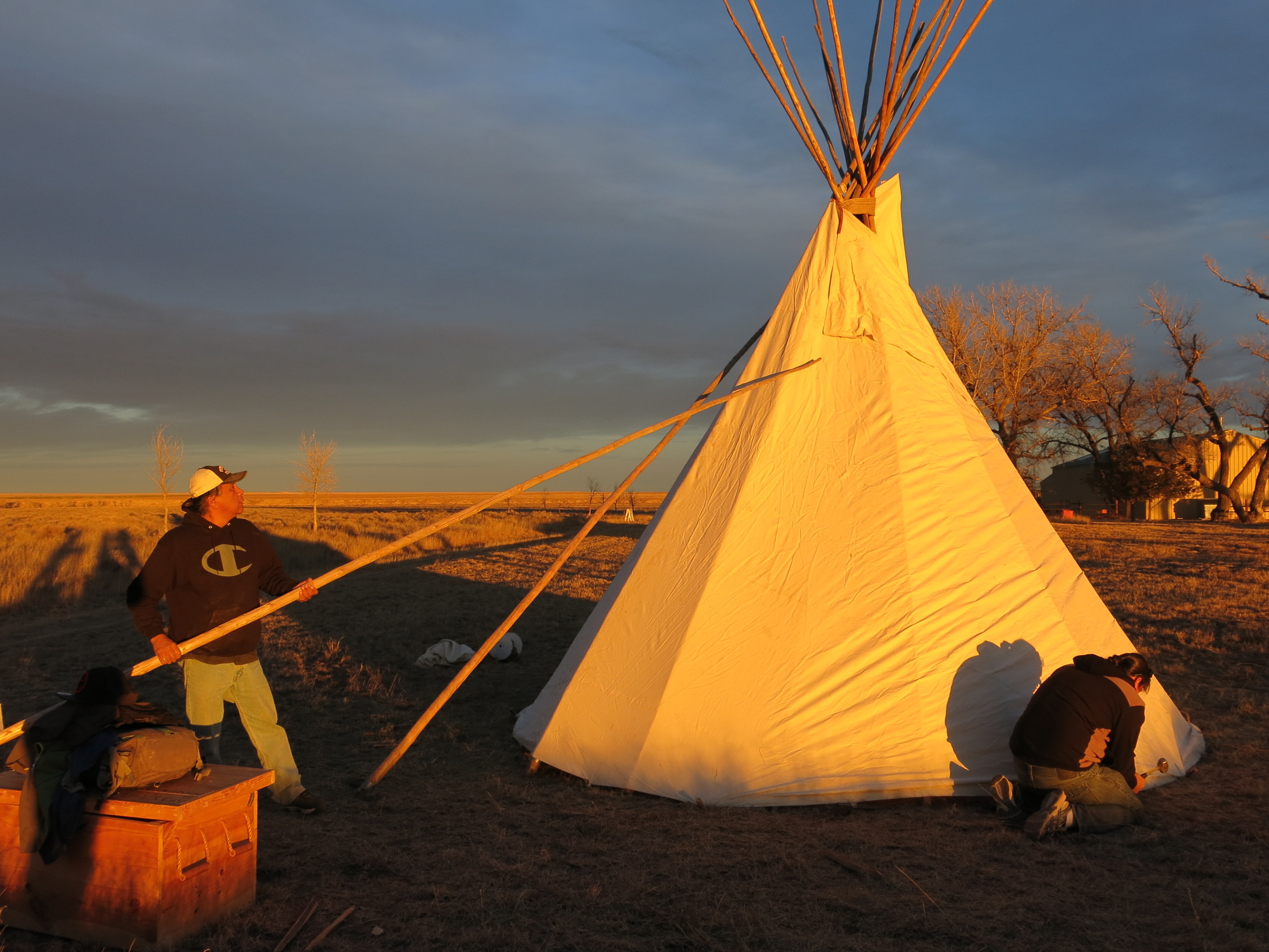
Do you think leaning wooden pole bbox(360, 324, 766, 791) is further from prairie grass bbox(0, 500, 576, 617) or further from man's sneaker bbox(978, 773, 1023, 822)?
prairie grass bbox(0, 500, 576, 617)

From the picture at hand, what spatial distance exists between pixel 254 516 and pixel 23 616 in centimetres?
3216

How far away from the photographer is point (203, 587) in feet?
13.9

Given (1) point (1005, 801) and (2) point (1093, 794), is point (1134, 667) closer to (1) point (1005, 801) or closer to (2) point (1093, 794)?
(2) point (1093, 794)

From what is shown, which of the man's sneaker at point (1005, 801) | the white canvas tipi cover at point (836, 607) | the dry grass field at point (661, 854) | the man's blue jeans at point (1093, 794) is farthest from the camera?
the white canvas tipi cover at point (836, 607)

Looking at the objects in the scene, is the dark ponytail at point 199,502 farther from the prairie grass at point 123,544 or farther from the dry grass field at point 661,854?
the prairie grass at point 123,544

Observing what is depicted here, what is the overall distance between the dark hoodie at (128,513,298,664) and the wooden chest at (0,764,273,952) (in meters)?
1.00

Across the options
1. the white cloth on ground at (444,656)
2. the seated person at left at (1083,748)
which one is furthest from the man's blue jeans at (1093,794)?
the white cloth on ground at (444,656)

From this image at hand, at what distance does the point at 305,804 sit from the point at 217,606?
→ 44.4 inches

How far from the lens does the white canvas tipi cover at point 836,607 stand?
15.3 feet

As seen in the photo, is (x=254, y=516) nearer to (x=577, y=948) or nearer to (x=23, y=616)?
(x=23, y=616)

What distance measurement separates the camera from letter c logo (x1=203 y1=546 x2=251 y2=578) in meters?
4.29

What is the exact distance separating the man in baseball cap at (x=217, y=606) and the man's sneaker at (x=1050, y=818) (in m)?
3.55

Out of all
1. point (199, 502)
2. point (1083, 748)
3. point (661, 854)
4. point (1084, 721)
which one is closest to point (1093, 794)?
point (1083, 748)

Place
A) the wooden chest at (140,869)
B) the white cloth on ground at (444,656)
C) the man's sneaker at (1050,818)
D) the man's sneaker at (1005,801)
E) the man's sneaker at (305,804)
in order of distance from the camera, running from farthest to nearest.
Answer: the white cloth on ground at (444,656) → the man's sneaker at (305,804) → the man's sneaker at (1005,801) → the man's sneaker at (1050,818) → the wooden chest at (140,869)
